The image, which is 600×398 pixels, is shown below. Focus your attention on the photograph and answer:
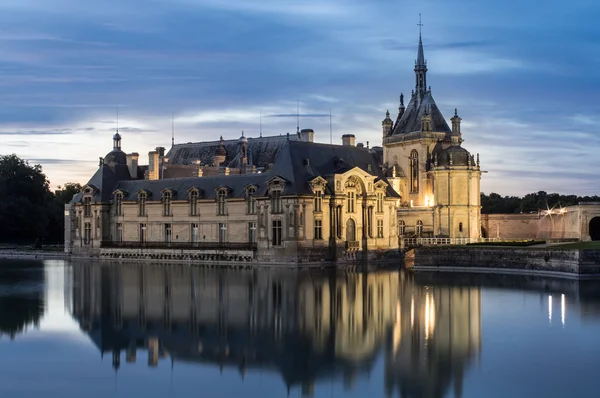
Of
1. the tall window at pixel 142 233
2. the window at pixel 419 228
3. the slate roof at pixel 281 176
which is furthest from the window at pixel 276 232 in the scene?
the tall window at pixel 142 233

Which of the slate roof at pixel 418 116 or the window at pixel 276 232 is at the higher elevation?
the slate roof at pixel 418 116

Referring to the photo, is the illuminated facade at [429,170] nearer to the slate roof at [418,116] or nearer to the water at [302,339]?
the slate roof at [418,116]

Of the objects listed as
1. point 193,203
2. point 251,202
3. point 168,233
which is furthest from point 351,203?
point 168,233

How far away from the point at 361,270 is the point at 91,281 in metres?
16.2

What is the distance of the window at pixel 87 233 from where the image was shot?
76438mm

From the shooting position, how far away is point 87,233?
76750 mm

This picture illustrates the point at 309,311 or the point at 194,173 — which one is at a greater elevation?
the point at 194,173

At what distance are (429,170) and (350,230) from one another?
1138cm

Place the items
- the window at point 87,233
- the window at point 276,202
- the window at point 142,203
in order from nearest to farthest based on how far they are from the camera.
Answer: the window at point 276,202, the window at point 142,203, the window at point 87,233

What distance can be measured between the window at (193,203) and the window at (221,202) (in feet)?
8.08

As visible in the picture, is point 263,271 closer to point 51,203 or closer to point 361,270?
point 361,270

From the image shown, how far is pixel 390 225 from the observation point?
2660 inches

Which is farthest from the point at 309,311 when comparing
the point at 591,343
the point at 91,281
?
the point at 91,281

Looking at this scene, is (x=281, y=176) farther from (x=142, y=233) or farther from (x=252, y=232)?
(x=142, y=233)
